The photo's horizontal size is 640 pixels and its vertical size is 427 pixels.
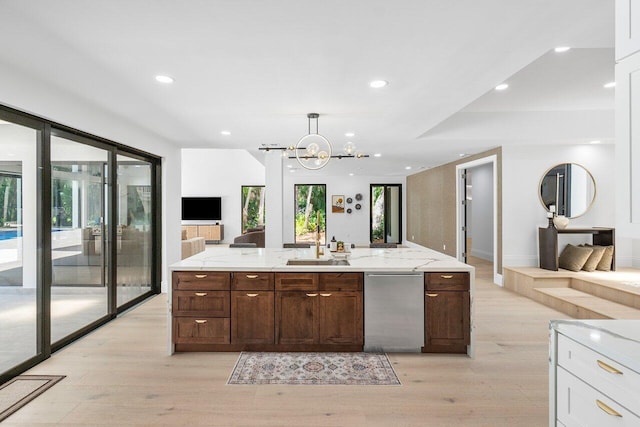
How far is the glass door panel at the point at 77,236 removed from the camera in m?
3.43

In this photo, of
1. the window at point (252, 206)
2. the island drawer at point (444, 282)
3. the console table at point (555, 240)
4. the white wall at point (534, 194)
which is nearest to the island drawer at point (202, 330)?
the island drawer at point (444, 282)

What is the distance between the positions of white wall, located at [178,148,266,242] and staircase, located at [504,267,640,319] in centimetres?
943

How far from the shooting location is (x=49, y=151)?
322 centimetres

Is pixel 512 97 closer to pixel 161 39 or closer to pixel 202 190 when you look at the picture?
pixel 161 39

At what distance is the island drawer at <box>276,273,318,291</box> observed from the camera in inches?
127

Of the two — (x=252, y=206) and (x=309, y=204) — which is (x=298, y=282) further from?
(x=252, y=206)

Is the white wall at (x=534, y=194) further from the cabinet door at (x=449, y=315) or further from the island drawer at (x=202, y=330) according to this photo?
the island drawer at (x=202, y=330)

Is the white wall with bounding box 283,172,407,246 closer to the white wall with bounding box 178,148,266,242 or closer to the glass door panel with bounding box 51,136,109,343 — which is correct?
the white wall with bounding box 178,148,266,242

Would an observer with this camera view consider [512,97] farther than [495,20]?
Yes

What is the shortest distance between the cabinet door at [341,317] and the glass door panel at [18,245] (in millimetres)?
2465

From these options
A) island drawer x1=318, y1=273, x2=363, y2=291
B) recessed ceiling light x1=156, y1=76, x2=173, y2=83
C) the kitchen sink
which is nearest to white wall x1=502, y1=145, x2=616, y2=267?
the kitchen sink

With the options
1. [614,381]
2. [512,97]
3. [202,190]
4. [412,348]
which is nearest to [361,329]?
[412,348]

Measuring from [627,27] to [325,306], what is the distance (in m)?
2.68

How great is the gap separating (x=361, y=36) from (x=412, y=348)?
262 cm
